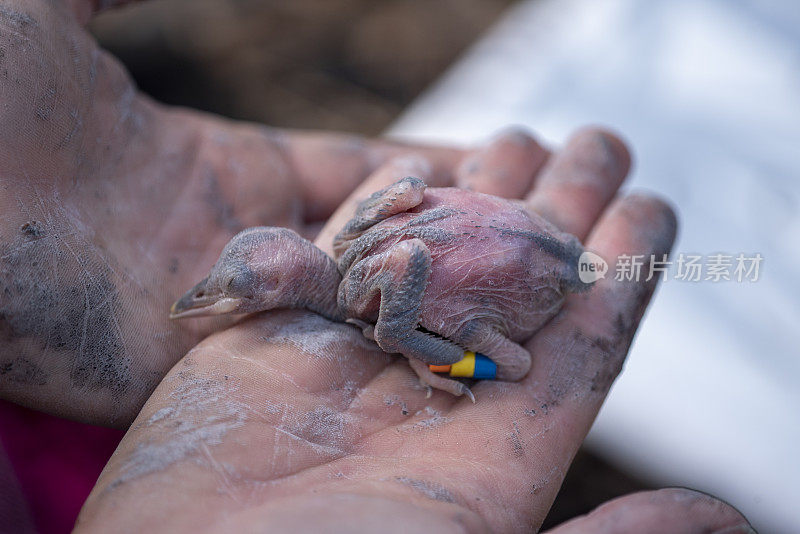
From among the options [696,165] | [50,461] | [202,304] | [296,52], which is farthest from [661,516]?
[296,52]

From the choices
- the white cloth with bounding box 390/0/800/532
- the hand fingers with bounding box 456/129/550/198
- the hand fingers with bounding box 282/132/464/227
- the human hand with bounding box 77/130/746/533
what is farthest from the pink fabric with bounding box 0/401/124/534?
the white cloth with bounding box 390/0/800/532

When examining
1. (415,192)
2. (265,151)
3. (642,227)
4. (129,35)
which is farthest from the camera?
(129,35)

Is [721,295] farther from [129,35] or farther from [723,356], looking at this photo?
[129,35]

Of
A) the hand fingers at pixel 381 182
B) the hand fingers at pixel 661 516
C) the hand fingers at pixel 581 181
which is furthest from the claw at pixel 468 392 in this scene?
the hand fingers at pixel 581 181

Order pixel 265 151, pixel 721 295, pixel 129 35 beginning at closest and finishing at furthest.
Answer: pixel 265 151
pixel 721 295
pixel 129 35

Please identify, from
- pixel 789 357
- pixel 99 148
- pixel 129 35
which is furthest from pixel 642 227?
pixel 129 35

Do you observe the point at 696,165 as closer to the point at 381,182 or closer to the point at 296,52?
the point at 381,182
